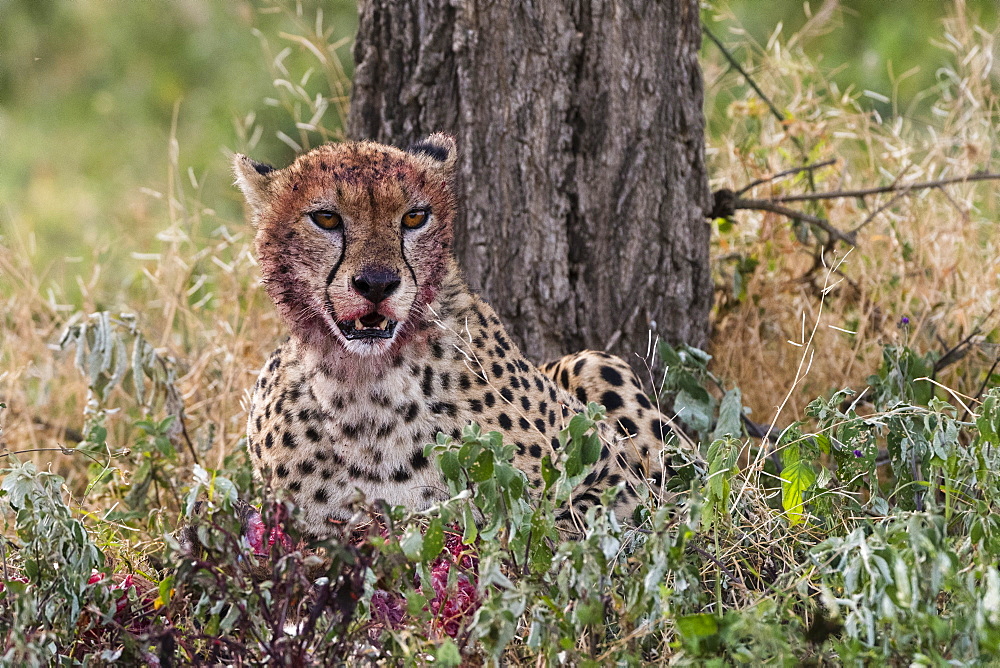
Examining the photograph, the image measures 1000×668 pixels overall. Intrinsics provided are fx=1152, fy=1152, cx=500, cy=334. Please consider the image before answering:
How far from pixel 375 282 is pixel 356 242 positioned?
12 cm

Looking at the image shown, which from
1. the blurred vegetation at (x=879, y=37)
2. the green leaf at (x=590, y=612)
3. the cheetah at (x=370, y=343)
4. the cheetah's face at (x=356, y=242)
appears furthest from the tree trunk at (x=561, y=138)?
the blurred vegetation at (x=879, y=37)

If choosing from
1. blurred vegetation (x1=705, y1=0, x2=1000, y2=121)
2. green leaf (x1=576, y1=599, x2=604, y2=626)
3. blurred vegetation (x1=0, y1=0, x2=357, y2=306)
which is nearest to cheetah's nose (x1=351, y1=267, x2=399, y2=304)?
green leaf (x1=576, y1=599, x2=604, y2=626)

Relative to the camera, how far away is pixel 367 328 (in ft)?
8.30

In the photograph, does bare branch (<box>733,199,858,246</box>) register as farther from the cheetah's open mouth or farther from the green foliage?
the cheetah's open mouth

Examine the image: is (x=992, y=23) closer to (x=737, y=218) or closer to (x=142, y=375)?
(x=737, y=218)

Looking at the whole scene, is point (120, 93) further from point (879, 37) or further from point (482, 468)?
point (482, 468)

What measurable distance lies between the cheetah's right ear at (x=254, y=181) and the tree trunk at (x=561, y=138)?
90 cm

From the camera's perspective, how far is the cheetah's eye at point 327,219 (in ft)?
8.22

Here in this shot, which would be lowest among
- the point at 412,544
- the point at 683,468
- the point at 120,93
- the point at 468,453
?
the point at 120,93

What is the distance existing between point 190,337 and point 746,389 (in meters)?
2.03

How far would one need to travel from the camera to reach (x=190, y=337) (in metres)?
Result: 4.27

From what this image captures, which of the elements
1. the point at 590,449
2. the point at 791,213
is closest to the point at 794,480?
the point at 590,449

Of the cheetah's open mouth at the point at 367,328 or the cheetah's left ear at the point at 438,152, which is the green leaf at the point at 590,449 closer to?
the cheetah's open mouth at the point at 367,328

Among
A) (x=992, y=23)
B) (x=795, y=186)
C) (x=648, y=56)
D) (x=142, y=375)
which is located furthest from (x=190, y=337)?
(x=992, y=23)
